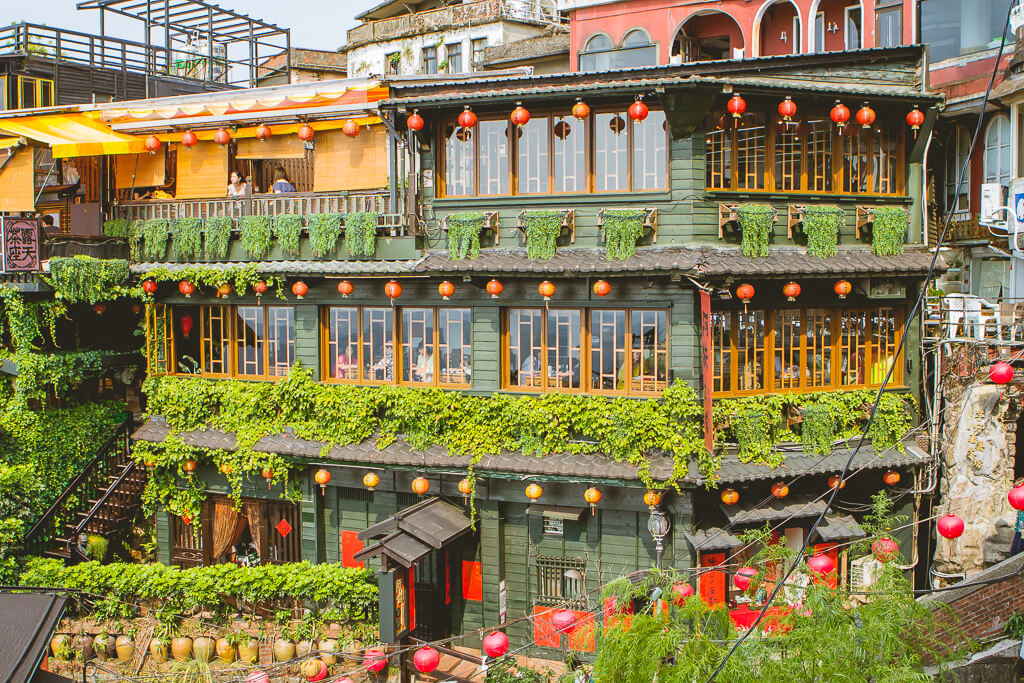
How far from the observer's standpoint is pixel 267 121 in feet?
68.9

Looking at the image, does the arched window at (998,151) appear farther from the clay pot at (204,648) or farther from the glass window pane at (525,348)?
the clay pot at (204,648)

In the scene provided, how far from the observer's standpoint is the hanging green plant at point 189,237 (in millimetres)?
21188

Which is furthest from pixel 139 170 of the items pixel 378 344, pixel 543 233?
pixel 543 233

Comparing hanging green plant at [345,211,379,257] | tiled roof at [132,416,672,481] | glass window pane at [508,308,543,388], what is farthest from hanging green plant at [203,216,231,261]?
glass window pane at [508,308,543,388]

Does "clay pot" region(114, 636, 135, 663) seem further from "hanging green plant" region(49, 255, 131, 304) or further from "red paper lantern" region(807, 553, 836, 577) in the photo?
"red paper lantern" region(807, 553, 836, 577)

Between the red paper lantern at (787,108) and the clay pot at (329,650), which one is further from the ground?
the red paper lantern at (787,108)

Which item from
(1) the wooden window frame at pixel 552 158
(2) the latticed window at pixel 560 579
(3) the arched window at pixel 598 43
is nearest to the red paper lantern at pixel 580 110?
(1) the wooden window frame at pixel 552 158

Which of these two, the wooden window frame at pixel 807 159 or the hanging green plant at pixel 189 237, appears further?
the hanging green plant at pixel 189 237

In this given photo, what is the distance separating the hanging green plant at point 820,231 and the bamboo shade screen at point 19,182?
17.2 metres

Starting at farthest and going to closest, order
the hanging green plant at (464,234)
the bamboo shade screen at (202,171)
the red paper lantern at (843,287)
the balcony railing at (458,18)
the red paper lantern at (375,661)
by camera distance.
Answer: the balcony railing at (458,18)
the bamboo shade screen at (202,171)
the hanging green plant at (464,234)
the red paper lantern at (843,287)
the red paper lantern at (375,661)

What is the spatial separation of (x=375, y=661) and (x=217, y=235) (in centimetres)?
999

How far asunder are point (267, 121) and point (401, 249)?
453cm

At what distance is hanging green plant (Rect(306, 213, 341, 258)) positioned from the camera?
20.1 m

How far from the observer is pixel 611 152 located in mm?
18438
